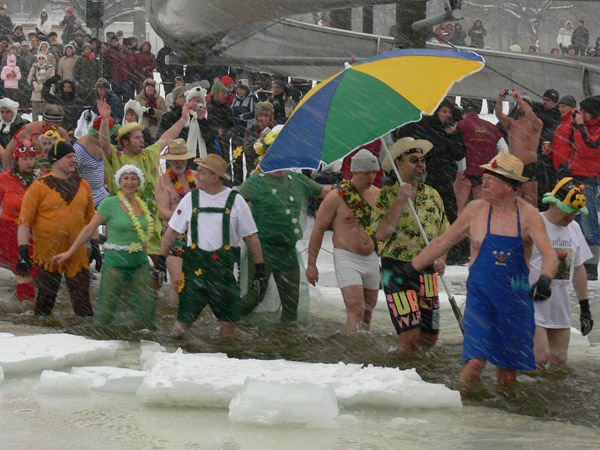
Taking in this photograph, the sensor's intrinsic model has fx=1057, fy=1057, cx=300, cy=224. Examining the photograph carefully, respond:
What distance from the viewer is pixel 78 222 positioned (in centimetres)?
A: 941

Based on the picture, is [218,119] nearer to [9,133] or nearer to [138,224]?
[9,133]

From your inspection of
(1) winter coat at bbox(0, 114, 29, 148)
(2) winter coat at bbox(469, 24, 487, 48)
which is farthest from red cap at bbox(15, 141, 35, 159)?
(2) winter coat at bbox(469, 24, 487, 48)

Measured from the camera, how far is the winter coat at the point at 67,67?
2215 centimetres

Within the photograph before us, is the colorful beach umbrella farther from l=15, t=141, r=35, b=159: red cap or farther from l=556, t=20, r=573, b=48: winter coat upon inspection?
l=556, t=20, r=573, b=48: winter coat

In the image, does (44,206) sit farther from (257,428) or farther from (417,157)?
(257,428)

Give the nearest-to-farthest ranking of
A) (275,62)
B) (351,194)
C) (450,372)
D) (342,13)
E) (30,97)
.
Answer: (450,372) < (351,194) < (275,62) < (342,13) < (30,97)

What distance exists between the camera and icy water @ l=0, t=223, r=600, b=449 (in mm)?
5660

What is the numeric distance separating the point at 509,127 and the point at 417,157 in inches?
211

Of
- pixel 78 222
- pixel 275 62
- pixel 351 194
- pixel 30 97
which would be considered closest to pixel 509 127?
pixel 275 62

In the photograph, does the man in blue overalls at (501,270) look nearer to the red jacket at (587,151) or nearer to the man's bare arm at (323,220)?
the man's bare arm at (323,220)

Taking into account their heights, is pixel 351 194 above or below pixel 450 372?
above

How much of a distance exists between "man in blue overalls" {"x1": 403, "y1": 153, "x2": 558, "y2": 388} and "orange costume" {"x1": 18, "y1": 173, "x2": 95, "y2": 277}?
13.3 ft

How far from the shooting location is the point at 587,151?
12.4 meters

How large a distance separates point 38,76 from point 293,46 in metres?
9.55
